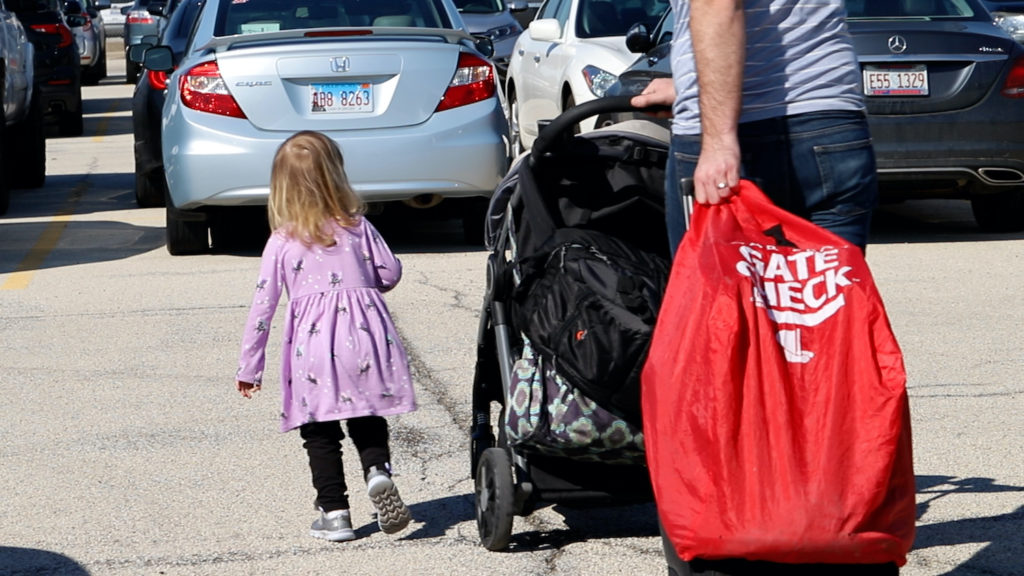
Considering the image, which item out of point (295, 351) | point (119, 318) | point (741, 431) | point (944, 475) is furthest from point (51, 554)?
point (119, 318)

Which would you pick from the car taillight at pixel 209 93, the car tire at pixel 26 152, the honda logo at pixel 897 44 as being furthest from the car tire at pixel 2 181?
the honda logo at pixel 897 44

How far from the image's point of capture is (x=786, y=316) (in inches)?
125

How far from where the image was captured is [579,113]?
3.86m

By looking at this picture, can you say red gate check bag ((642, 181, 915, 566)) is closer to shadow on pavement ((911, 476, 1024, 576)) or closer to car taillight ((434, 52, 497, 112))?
shadow on pavement ((911, 476, 1024, 576))

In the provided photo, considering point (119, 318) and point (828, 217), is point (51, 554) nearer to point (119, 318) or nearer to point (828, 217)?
point (828, 217)

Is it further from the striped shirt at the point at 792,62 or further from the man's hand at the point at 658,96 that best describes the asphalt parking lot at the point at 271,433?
the striped shirt at the point at 792,62

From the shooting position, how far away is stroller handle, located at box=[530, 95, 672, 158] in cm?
388

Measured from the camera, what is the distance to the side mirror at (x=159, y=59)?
32.7ft

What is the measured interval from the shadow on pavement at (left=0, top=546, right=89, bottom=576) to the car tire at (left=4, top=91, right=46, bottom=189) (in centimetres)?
961

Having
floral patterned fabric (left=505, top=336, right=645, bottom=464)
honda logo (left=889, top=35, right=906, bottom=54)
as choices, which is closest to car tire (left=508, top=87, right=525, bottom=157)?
honda logo (left=889, top=35, right=906, bottom=54)

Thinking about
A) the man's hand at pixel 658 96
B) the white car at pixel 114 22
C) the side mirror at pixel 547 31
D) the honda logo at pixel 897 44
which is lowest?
the white car at pixel 114 22

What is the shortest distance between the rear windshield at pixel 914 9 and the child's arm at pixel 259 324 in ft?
18.4

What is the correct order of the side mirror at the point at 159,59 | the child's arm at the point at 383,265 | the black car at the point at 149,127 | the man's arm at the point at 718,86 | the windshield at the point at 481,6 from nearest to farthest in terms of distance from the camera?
the man's arm at the point at 718,86 → the child's arm at the point at 383,265 → the side mirror at the point at 159,59 → the black car at the point at 149,127 → the windshield at the point at 481,6

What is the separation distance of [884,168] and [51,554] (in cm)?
587
